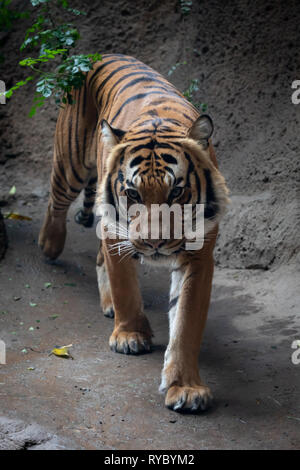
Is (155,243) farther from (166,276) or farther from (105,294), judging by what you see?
(166,276)

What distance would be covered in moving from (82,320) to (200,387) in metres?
1.48

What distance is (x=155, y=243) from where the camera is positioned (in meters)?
2.81

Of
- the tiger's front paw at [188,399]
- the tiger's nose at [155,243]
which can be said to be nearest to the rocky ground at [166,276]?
the tiger's front paw at [188,399]

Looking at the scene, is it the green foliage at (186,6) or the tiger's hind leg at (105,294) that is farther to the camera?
the green foliage at (186,6)

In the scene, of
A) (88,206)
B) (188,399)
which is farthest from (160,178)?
(88,206)

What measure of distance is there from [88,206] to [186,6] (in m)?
2.21

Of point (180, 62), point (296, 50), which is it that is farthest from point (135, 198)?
point (180, 62)

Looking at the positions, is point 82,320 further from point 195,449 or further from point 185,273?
point 195,449

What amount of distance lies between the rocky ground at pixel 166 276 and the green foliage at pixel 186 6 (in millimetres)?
104

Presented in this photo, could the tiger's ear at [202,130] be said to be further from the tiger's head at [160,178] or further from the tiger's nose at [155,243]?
the tiger's nose at [155,243]

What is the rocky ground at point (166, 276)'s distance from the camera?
8.76 feet

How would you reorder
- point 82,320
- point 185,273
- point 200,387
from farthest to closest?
point 82,320 → point 185,273 → point 200,387

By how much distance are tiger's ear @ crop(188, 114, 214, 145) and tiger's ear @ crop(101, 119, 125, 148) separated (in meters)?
0.40

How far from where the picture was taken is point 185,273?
3068 millimetres
